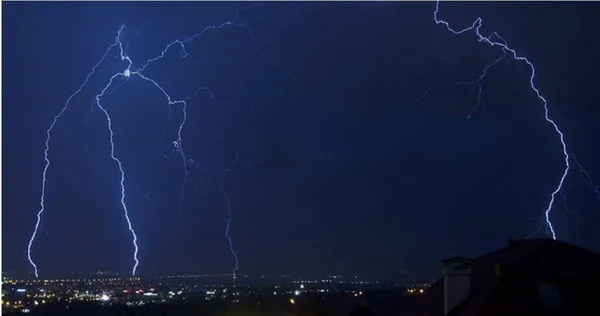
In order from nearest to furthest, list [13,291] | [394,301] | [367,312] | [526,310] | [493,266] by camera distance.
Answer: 1. [526,310]
2. [493,266]
3. [367,312]
4. [394,301]
5. [13,291]

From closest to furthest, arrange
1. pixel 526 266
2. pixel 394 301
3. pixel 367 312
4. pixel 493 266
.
Answer: pixel 526 266
pixel 493 266
pixel 367 312
pixel 394 301

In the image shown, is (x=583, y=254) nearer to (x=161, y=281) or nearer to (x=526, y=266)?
(x=526, y=266)

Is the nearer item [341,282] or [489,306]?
[489,306]

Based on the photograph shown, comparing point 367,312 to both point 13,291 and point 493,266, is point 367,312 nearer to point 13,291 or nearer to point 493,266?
point 493,266

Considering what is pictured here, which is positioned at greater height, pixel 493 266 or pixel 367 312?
pixel 493 266

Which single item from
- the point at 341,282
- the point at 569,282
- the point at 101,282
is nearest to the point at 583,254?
the point at 569,282

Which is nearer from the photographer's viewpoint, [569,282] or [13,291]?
[569,282]

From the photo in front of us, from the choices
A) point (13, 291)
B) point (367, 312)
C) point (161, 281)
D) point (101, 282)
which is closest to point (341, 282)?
point (161, 281)

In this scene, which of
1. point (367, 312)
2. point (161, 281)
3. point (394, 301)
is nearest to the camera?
point (367, 312)

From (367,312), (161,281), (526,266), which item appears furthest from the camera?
(161,281)
